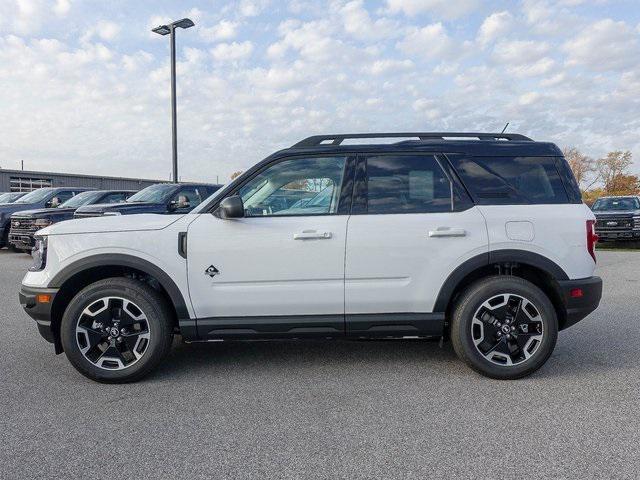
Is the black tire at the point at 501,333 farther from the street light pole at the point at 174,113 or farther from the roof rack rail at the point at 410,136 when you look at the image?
the street light pole at the point at 174,113

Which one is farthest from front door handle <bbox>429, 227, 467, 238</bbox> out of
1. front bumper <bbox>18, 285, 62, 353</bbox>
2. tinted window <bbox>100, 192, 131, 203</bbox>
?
tinted window <bbox>100, 192, 131, 203</bbox>

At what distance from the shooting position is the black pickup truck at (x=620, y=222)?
51.4ft

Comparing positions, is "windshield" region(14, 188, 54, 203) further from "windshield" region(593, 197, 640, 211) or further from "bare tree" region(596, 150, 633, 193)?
"bare tree" region(596, 150, 633, 193)

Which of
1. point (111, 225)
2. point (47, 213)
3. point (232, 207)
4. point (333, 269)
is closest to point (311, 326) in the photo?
point (333, 269)

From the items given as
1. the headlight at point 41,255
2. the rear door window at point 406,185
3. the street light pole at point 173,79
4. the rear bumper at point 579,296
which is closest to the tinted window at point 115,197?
the street light pole at point 173,79

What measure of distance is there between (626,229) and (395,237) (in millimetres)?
14422

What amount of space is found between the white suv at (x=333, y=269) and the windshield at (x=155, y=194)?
8491mm

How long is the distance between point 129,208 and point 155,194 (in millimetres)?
1104

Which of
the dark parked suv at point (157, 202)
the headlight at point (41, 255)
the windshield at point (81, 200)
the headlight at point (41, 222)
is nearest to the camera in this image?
the headlight at point (41, 255)

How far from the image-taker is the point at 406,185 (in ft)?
14.0

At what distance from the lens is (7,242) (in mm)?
14102

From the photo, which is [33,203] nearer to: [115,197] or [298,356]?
[115,197]

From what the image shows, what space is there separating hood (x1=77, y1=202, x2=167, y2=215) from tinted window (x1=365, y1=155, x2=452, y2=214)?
8.57 m

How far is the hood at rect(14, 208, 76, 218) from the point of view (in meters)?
12.5
